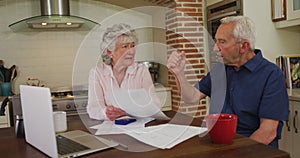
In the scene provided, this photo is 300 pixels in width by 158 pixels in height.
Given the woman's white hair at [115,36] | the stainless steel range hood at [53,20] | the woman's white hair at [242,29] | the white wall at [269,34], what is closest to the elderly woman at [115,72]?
the woman's white hair at [115,36]

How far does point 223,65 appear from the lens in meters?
1.89

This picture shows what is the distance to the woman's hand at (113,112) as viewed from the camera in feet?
4.81

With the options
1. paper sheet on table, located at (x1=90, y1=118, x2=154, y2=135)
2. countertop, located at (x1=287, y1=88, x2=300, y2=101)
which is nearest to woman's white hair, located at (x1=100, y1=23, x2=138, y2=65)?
paper sheet on table, located at (x1=90, y1=118, x2=154, y2=135)

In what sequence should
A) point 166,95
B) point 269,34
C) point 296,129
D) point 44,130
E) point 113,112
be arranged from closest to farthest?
point 44,130 < point 113,112 < point 296,129 < point 269,34 < point 166,95

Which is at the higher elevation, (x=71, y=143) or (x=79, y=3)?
(x=79, y=3)

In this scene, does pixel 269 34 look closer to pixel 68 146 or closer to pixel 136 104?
pixel 136 104

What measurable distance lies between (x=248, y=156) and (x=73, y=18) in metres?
2.75

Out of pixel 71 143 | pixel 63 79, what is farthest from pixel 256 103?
pixel 63 79

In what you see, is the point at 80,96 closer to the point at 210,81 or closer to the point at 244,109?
the point at 210,81

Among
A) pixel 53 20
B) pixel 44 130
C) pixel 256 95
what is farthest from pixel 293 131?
→ pixel 53 20

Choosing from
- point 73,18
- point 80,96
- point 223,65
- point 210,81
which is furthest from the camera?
point 73,18

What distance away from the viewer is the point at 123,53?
67.5 inches

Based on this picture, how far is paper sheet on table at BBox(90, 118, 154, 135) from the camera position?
1.30 m

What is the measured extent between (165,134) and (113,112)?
37cm
